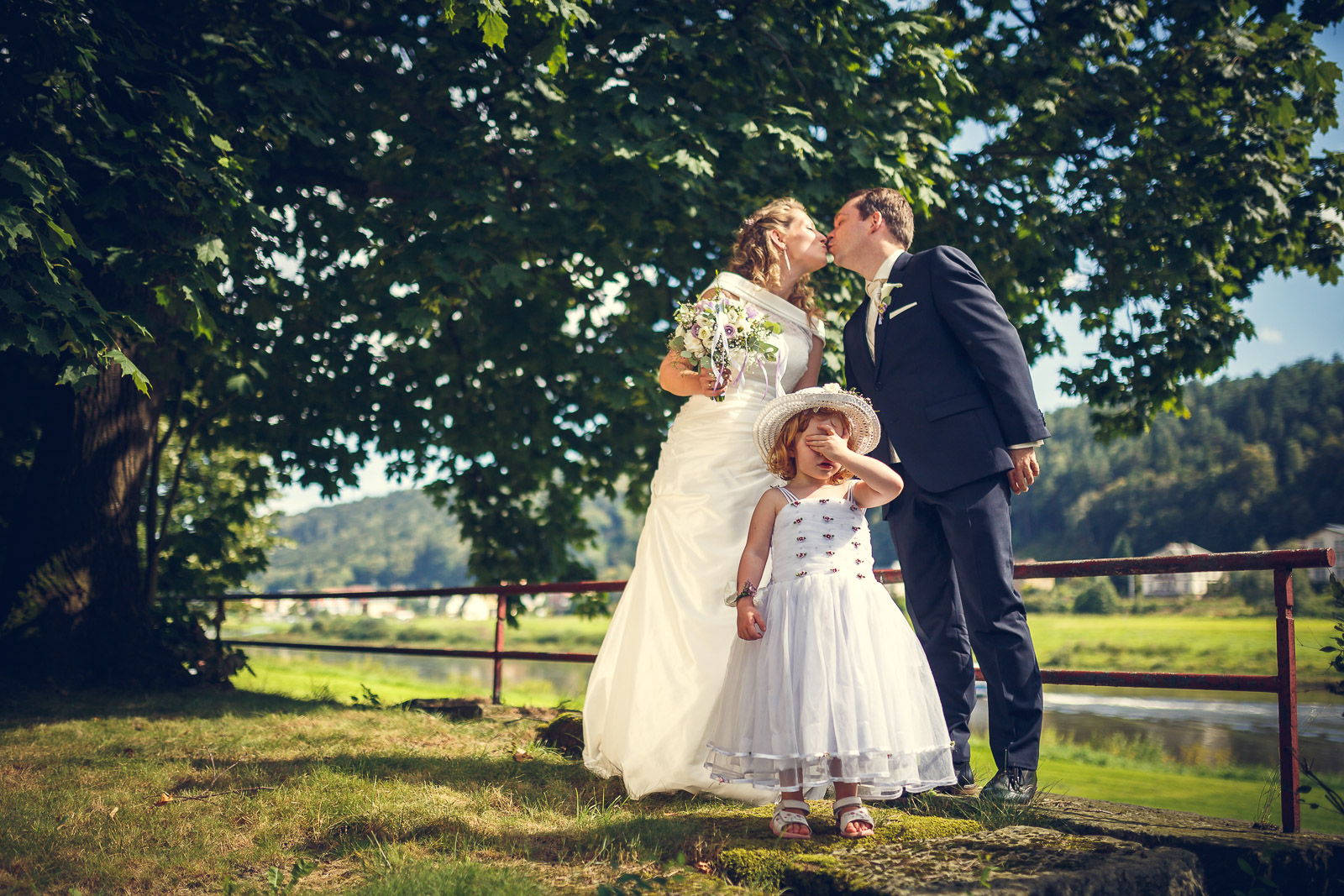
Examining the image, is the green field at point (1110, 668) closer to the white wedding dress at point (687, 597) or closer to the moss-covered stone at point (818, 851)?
the moss-covered stone at point (818, 851)

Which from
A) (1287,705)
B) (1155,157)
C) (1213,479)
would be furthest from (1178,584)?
(1287,705)

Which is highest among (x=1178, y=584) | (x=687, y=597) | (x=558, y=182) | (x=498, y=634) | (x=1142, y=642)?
(x=558, y=182)

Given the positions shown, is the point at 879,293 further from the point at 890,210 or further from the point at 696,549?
the point at 696,549

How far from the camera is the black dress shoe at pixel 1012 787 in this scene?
10.6ft

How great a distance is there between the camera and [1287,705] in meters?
3.13

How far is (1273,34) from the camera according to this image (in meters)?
7.82

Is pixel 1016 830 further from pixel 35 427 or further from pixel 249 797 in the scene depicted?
pixel 35 427

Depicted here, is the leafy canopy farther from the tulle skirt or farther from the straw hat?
the tulle skirt

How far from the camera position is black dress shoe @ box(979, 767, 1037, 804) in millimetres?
3232

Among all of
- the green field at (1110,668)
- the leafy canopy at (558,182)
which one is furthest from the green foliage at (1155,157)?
the green field at (1110,668)

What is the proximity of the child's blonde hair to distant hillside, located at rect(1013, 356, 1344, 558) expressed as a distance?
90.0 meters

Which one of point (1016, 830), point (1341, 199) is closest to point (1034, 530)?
point (1341, 199)

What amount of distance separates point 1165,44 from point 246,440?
1088 cm

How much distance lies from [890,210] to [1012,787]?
2486 mm
